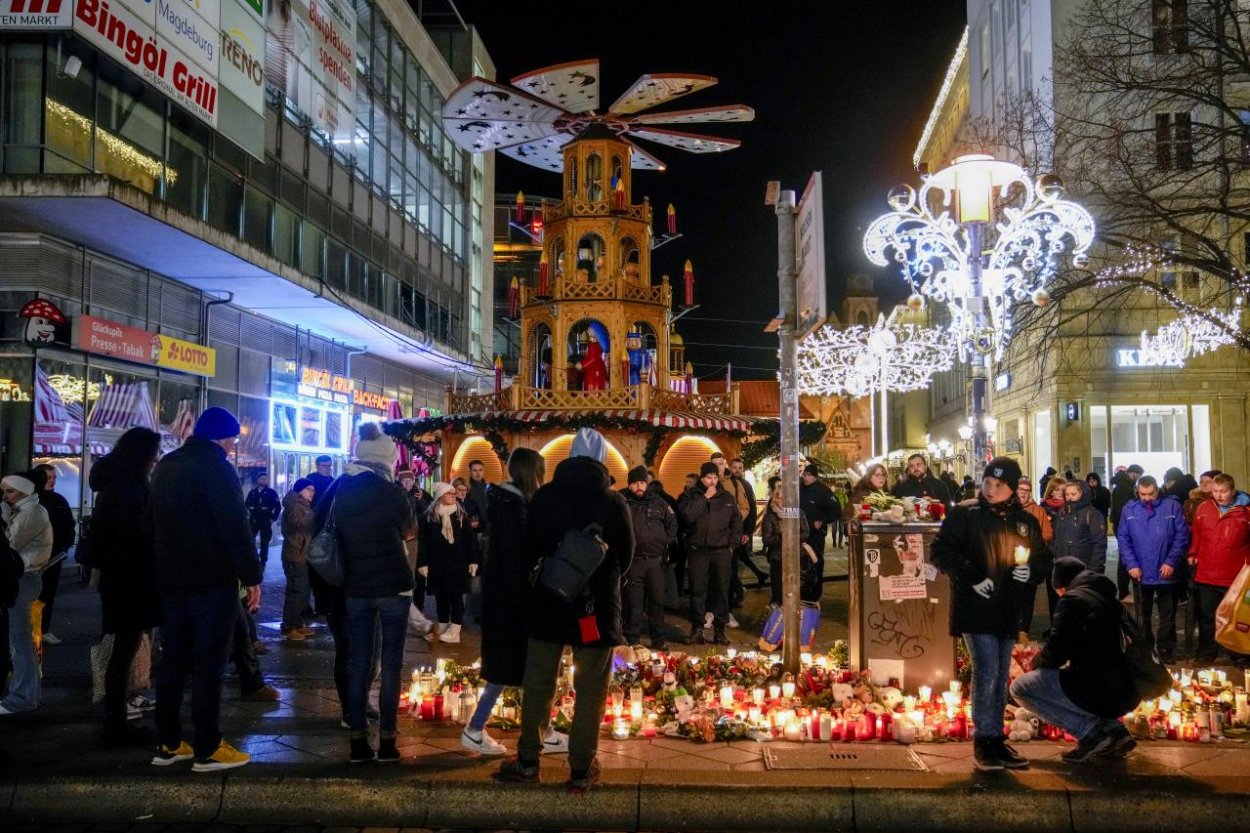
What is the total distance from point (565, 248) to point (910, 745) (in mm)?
17476

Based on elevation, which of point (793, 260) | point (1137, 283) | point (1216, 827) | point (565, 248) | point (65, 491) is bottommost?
point (1216, 827)

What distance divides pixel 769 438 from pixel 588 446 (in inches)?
711

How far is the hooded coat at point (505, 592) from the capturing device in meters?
5.70

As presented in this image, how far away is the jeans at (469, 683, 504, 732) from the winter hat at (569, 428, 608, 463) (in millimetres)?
1466

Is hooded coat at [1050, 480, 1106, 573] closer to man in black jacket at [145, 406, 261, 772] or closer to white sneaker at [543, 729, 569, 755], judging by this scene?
white sneaker at [543, 729, 569, 755]

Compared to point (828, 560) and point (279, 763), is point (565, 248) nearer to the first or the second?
point (828, 560)

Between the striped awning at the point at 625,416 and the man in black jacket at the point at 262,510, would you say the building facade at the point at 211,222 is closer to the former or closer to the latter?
the man in black jacket at the point at 262,510

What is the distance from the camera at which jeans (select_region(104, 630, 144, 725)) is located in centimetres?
621

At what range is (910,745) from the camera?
6.40m

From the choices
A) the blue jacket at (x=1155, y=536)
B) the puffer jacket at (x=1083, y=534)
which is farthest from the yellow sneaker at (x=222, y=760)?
the puffer jacket at (x=1083, y=534)

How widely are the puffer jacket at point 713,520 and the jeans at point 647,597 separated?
1.84ft

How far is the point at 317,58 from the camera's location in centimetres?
2564

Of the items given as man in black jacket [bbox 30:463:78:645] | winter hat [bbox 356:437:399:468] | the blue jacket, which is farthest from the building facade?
the blue jacket

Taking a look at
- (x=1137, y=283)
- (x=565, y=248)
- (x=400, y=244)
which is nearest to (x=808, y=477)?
(x=1137, y=283)
